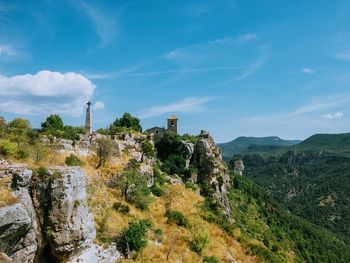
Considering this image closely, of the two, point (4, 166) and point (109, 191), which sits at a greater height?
point (4, 166)

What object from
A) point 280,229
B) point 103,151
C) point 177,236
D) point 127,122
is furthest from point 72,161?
point 280,229

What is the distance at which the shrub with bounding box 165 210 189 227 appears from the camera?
4012cm

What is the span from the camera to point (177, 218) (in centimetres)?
4062

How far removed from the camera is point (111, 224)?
104ft

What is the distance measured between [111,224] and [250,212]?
7928cm

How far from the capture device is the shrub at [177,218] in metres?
40.1

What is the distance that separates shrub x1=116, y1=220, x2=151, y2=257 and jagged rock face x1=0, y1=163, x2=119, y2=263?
4.65 metres

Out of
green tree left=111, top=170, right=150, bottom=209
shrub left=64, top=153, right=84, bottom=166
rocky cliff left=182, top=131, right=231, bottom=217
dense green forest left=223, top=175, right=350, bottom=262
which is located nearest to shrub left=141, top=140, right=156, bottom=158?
rocky cliff left=182, top=131, right=231, bottom=217

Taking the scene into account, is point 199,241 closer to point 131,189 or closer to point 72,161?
point 131,189

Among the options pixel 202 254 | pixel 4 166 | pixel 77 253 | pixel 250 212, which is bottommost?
pixel 250 212

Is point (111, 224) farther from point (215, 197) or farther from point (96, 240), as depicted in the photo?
point (215, 197)

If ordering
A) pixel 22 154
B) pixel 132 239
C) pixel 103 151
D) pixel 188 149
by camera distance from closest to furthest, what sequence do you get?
pixel 22 154 → pixel 132 239 → pixel 103 151 → pixel 188 149

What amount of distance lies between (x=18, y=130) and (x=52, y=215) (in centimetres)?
1666

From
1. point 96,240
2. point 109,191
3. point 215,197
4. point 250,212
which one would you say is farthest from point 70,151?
point 250,212
